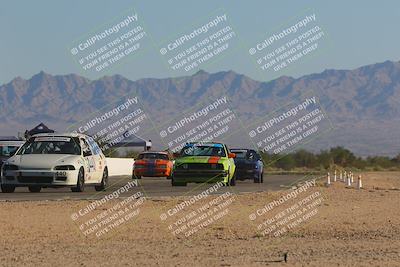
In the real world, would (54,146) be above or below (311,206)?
above

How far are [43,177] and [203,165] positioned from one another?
838 centimetres

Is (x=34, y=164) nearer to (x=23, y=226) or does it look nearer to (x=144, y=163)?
(x=23, y=226)

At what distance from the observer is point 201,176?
36062 millimetres

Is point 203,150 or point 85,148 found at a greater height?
point 85,148

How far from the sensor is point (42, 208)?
79.4 ft

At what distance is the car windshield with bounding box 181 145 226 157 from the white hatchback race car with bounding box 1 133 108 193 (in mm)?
6540

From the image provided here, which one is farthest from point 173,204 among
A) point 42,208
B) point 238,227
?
point 238,227

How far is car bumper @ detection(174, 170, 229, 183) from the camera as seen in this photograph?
3588cm

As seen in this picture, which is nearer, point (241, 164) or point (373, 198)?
point (373, 198)

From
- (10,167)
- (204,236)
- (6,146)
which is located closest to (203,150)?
(6,146)

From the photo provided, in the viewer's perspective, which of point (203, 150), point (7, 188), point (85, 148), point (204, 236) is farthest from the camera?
point (203, 150)

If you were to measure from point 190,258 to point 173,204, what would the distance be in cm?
1073

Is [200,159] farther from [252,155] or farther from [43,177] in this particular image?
[252,155]

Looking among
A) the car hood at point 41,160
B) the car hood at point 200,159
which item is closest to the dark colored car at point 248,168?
the car hood at point 200,159
